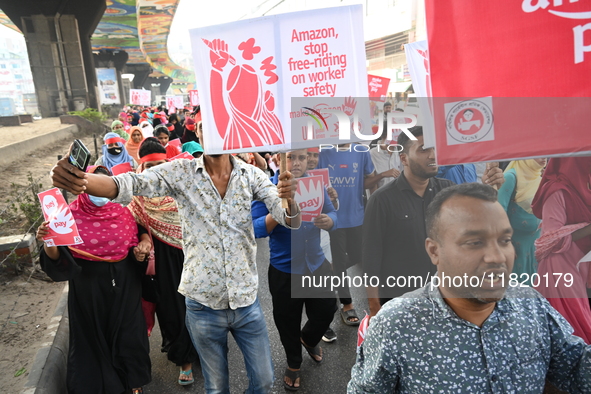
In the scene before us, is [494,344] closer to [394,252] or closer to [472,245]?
[472,245]

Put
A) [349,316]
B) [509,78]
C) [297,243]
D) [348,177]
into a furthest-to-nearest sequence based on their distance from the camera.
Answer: [349,316] → [297,243] → [348,177] → [509,78]

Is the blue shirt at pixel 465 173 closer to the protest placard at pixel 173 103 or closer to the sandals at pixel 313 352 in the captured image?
the sandals at pixel 313 352

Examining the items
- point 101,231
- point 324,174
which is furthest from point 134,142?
point 324,174

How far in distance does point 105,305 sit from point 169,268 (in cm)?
51

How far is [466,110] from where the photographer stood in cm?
148

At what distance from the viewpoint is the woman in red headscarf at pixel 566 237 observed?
1.66 meters

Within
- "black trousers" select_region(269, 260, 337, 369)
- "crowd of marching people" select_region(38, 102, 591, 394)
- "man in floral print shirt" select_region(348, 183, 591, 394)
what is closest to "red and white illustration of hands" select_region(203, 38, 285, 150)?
"crowd of marching people" select_region(38, 102, 591, 394)

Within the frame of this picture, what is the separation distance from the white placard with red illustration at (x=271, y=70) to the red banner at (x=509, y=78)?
61 centimetres

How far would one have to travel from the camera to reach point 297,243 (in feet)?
7.57

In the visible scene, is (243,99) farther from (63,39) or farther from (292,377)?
(63,39)

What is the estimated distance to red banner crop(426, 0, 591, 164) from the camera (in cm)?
142

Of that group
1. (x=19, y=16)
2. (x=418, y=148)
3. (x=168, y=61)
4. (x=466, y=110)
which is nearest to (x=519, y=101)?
(x=466, y=110)

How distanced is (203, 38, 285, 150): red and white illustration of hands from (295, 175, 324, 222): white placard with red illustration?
9.6 inches

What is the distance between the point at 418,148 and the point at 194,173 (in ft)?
3.76
